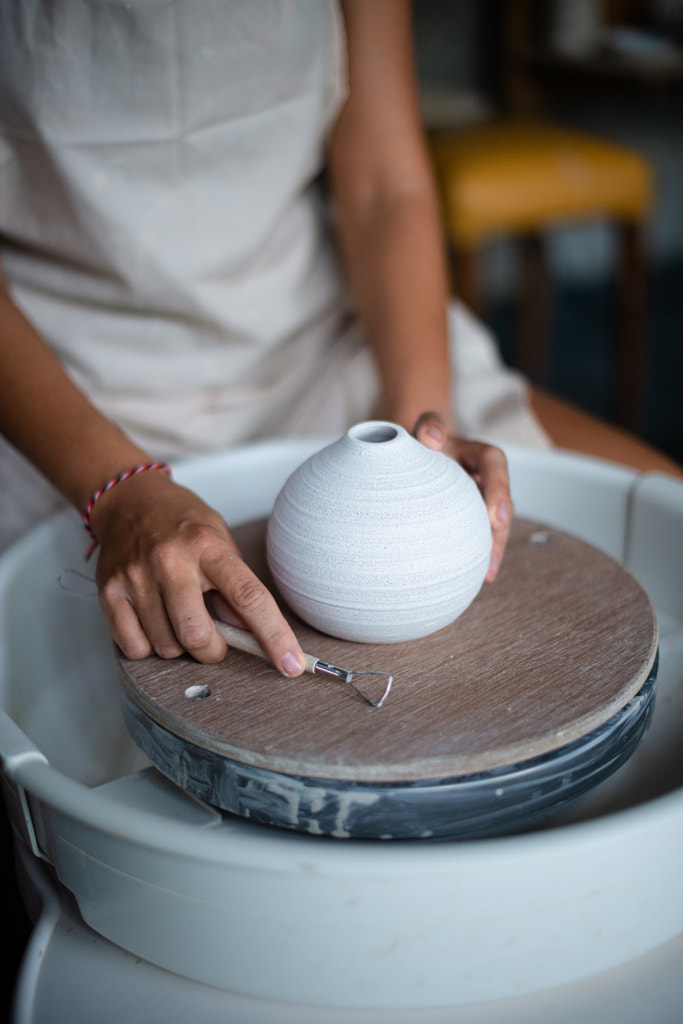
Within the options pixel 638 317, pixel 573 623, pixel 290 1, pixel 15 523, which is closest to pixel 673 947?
pixel 573 623

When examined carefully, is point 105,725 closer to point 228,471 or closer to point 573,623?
point 228,471

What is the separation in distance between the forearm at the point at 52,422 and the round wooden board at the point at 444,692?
155 millimetres

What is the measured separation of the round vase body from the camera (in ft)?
1.72

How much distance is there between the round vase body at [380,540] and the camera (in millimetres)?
525

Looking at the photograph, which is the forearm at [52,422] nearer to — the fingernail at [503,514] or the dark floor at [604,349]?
the fingernail at [503,514]

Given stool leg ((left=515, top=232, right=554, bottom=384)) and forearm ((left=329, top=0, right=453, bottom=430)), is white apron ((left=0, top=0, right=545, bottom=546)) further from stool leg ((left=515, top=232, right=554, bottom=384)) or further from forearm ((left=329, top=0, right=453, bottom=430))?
stool leg ((left=515, top=232, right=554, bottom=384))

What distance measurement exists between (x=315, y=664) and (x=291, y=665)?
14mm

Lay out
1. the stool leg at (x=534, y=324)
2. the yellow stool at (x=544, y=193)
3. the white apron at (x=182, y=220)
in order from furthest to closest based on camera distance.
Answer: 1. the stool leg at (x=534, y=324)
2. the yellow stool at (x=544, y=193)
3. the white apron at (x=182, y=220)

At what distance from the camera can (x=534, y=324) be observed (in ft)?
8.45

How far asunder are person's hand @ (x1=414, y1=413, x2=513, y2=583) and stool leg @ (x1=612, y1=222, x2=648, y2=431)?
5.20ft

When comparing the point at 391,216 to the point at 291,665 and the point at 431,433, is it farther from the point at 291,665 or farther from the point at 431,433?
the point at 291,665

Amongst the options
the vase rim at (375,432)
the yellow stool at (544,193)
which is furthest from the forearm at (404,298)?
the yellow stool at (544,193)

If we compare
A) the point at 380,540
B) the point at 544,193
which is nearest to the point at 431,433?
the point at 380,540

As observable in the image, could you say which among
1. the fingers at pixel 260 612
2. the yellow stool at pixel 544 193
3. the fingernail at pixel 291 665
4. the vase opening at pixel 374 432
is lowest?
the yellow stool at pixel 544 193
